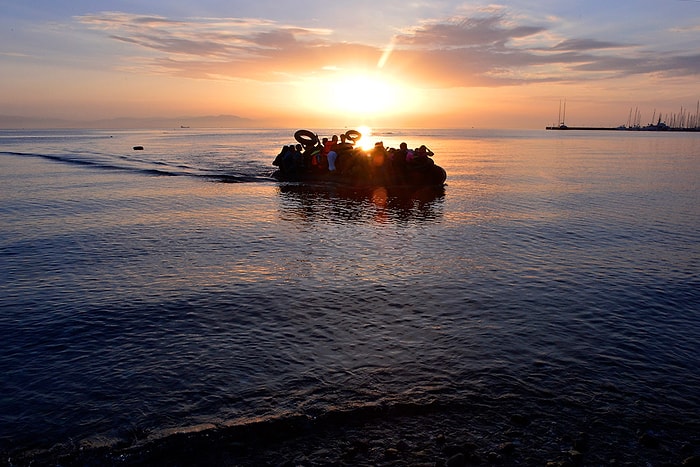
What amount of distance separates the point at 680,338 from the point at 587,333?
184 cm

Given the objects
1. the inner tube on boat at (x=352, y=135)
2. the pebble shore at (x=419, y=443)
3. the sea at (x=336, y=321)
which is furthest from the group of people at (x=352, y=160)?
the pebble shore at (x=419, y=443)

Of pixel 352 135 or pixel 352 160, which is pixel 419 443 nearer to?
pixel 352 160

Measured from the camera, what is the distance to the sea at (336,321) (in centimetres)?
777

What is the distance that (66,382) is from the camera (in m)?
8.48

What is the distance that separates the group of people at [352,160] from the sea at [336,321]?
13.4 meters

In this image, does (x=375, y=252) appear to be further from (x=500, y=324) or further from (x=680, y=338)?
(x=680, y=338)

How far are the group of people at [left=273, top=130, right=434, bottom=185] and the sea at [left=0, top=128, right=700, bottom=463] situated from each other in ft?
43.8

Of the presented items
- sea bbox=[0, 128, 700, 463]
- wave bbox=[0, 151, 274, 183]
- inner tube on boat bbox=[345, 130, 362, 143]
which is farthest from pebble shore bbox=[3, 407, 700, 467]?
wave bbox=[0, 151, 274, 183]

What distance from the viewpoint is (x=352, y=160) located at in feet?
125

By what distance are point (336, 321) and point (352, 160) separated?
→ 1099 inches

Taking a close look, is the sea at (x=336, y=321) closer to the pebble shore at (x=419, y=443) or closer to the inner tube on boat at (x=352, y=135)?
the pebble shore at (x=419, y=443)

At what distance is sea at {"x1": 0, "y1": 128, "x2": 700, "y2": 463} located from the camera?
7.77m

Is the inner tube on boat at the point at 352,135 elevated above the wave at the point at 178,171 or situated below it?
above

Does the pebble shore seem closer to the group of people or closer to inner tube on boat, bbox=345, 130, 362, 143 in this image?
the group of people
